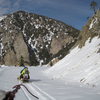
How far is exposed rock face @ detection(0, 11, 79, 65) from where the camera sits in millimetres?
150375

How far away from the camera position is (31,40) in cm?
16738

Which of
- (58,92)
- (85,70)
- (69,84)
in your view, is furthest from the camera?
(85,70)

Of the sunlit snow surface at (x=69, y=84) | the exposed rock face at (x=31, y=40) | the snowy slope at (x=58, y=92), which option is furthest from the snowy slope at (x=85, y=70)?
the exposed rock face at (x=31, y=40)

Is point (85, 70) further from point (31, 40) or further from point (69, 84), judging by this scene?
point (31, 40)

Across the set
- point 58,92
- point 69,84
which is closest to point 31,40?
point 69,84

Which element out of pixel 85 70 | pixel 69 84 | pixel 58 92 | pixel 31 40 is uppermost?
pixel 31 40

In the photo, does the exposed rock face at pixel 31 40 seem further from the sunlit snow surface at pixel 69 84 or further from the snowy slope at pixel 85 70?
the sunlit snow surface at pixel 69 84

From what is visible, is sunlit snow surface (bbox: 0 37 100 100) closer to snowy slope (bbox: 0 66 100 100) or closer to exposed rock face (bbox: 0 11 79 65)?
snowy slope (bbox: 0 66 100 100)

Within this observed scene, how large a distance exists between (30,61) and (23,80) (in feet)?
428

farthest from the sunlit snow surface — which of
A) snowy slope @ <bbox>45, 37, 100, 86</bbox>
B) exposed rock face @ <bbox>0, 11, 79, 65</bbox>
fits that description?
exposed rock face @ <bbox>0, 11, 79, 65</bbox>

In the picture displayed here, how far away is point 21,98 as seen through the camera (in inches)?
390

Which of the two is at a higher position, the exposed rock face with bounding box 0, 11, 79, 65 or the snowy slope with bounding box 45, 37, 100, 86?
the exposed rock face with bounding box 0, 11, 79, 65

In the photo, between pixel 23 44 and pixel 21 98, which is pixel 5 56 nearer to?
pixel 23 44

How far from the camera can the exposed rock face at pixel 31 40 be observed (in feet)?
493
